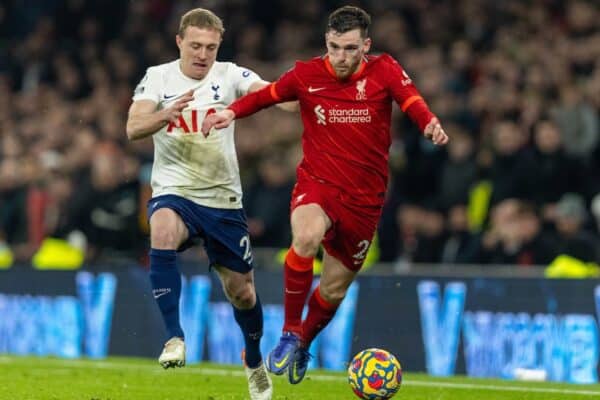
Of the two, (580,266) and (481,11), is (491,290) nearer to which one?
(580,266)

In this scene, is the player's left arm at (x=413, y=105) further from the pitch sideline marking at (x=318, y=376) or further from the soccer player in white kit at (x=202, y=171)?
the pitch sideline marking at (x=318, y=376)

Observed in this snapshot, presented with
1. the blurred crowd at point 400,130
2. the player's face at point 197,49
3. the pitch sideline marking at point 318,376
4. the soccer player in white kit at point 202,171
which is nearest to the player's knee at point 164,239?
the soccer player in white kit at point 202,171

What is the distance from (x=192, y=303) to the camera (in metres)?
16.9

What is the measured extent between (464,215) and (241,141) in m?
4.24

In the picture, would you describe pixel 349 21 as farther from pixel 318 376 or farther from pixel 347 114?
pixel 318 376

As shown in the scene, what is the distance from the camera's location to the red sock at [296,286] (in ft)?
35.6

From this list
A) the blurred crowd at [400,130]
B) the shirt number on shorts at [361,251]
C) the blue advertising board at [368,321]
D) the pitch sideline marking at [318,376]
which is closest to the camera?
the shirt number on shorts at [361,251]

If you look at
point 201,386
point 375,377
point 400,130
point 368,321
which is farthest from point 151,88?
point 400,130

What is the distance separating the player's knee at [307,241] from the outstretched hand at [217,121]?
3.10 ft

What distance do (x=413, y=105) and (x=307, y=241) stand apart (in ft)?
4.02

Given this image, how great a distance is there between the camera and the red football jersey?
10930mm

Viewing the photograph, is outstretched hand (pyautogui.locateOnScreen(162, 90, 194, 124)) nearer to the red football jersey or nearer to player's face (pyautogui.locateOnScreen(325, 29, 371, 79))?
the red football jersey

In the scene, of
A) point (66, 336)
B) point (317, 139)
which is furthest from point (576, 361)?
point (66, 336)

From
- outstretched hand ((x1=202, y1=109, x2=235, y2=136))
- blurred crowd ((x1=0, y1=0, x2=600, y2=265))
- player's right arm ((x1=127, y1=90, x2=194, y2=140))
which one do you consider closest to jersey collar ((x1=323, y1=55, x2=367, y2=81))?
outstretched hand ((x1=202, y1=109, x2=235, y2=136))
